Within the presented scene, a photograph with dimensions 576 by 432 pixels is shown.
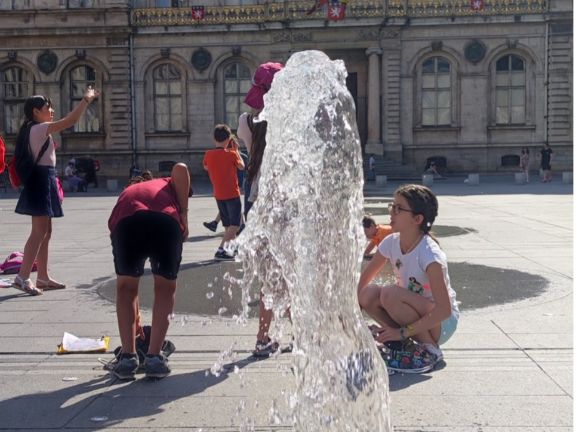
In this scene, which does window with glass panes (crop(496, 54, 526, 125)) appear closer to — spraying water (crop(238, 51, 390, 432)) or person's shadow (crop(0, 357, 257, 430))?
spraying water (crop(238, 51, 390, 432))

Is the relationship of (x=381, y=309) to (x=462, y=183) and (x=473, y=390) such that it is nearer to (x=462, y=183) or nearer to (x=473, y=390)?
(x=473, y=390)

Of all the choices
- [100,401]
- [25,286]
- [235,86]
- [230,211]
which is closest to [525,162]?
[235,86]

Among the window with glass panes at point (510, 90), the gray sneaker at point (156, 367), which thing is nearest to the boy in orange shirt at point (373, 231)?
the gray sneaker at point (156, 367)

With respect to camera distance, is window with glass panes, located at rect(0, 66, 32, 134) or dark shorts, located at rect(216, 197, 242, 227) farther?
window with glass panes, located at rect(0, 66, 32, 134)

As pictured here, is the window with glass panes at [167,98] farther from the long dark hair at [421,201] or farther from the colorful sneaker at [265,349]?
the long dark hair at [421,201]

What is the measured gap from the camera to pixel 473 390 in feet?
16.4

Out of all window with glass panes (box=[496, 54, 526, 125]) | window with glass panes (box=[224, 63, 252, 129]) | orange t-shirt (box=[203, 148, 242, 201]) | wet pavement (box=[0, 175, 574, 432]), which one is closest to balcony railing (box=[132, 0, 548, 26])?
window with glass panes (box=[224, 63, 252, 129])

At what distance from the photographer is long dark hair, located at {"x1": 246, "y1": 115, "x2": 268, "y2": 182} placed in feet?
19.9

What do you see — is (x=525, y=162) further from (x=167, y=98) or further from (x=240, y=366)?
(x=240, y=366)

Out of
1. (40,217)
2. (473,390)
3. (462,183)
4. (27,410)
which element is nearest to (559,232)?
(40,217)

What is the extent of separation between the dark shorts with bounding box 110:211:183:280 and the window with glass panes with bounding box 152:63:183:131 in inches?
1429

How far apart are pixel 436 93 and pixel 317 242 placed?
118 feet

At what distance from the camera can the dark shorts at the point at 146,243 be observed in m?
5.43

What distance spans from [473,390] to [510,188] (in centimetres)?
2568
